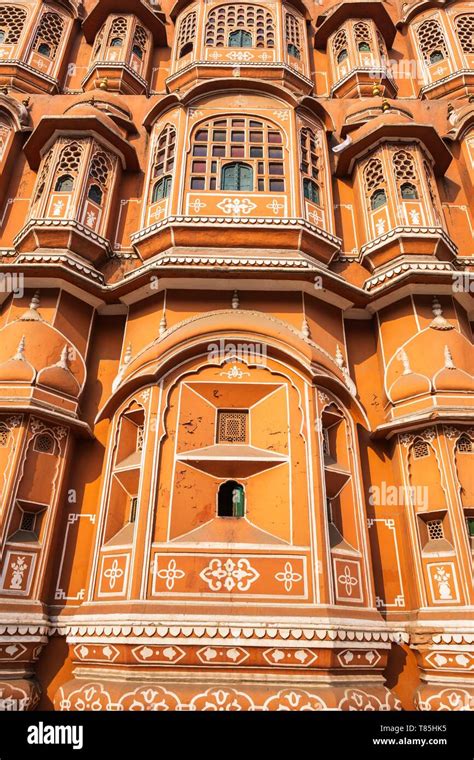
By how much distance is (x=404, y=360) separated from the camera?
9984 millimetres

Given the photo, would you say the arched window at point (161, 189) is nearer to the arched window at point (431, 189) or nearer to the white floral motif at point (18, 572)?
the arched window at point (431, 189)

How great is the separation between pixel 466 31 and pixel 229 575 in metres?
18.1

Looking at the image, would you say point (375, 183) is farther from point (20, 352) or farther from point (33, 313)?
point (20, 352)

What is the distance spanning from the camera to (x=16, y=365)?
30.7 ft

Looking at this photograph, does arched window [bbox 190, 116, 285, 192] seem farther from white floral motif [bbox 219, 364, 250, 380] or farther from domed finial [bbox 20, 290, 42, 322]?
white floral motif [bbox 219, 364, 250, 380]

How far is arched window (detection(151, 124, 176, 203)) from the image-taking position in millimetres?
12172

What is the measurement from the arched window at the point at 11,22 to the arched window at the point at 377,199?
499 inches

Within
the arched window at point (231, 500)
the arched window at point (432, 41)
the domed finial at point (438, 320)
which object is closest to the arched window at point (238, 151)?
the domed finial at point (438, 320)

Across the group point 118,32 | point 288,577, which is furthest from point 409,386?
point 118,32

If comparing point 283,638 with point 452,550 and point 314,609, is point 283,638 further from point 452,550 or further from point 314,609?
point 452,550

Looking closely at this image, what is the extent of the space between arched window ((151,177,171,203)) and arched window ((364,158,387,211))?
4527 millimetres

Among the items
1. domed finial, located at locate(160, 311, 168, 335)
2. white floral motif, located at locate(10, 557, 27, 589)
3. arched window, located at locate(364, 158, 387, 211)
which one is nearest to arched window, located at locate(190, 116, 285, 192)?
arched window, located at locate(364, 158, 387, 211)

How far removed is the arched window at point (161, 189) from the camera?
473 inches

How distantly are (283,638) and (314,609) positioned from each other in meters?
0.59
